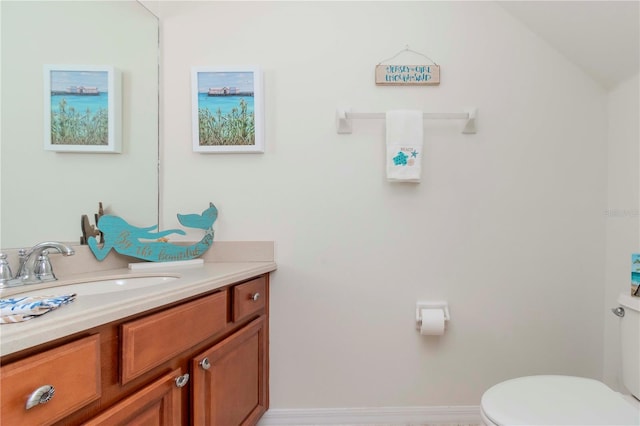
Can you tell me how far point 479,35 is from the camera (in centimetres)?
170

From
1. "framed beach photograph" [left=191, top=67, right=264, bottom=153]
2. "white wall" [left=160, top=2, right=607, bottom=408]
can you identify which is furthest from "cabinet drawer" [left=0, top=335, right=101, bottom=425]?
"framed beach photograph" [left=191, top=67, right=264, bottom=153]

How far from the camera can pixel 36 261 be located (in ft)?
3.63

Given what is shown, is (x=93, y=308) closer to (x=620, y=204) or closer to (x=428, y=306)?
(x=428, y=306)

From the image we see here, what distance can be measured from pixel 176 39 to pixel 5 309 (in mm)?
1486

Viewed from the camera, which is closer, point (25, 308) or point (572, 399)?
point (25, 308)

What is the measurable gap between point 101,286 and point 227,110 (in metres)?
0.95

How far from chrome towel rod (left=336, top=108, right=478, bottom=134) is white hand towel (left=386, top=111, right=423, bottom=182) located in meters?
0.06

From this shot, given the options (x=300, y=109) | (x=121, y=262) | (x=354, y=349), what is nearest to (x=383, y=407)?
(x=354, y=349)

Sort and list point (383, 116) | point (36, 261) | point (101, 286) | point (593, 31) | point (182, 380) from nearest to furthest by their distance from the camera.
Answer: point (182, 380) → point (36, 261) → point (101, 286) → point (593, 31) → point (383, 116)

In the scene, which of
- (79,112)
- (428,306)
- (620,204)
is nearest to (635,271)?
(620,204)

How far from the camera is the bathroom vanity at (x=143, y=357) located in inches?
23.8

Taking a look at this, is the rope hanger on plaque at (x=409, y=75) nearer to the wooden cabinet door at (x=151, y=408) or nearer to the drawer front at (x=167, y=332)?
the drawer front at (x=167, y=332)

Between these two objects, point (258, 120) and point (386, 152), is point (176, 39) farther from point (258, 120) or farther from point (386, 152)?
point (386, 152)

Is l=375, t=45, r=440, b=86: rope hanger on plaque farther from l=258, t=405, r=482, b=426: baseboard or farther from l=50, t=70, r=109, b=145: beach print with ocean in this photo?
l=258, t=405, r=482, b=426: baseboard
